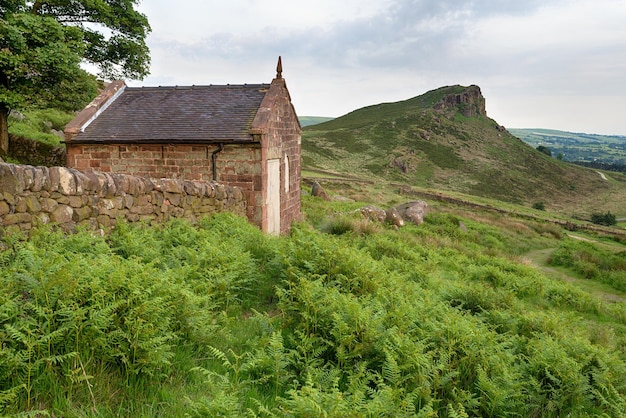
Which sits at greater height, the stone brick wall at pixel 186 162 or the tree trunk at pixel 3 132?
the tree trunk at pixel 3 132

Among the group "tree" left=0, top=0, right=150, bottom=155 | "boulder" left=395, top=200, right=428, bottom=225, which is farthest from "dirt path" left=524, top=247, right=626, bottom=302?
"tree" left=0, top=0, right=150, bottom=155

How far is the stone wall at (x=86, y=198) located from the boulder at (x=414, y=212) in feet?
47.9

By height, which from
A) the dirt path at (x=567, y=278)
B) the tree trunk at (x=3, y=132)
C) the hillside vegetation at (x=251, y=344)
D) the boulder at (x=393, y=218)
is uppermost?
the tree trunk at (x=3, y=132)

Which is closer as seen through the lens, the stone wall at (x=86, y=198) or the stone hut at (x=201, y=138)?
the stone wall at (x=86, y=198)

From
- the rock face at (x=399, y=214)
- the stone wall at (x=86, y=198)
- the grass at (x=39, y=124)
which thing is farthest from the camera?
the rock face at (x=399, y=214)

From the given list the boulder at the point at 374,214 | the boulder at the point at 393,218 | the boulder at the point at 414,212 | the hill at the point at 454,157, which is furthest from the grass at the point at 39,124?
the hill at the point at 454,157

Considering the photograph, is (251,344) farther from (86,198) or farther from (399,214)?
(399,214)

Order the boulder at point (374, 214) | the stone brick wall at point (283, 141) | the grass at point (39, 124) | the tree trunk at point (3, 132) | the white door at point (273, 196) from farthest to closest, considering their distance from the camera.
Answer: the boulder at point (374, 214)
the grass at point (39, 124)
the tree trunk at point (3, 132)
the white door at point (273, 196)
the stone brick wall at point (283, 141)

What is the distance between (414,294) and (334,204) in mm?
17828

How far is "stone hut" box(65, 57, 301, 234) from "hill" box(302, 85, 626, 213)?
129 ft

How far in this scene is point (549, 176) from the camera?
84812mm

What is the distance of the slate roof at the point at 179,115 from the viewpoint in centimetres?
1320

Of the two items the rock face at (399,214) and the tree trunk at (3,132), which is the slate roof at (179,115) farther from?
the rock face at (399,214)

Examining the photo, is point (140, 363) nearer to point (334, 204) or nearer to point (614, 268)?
point (614, 268)
